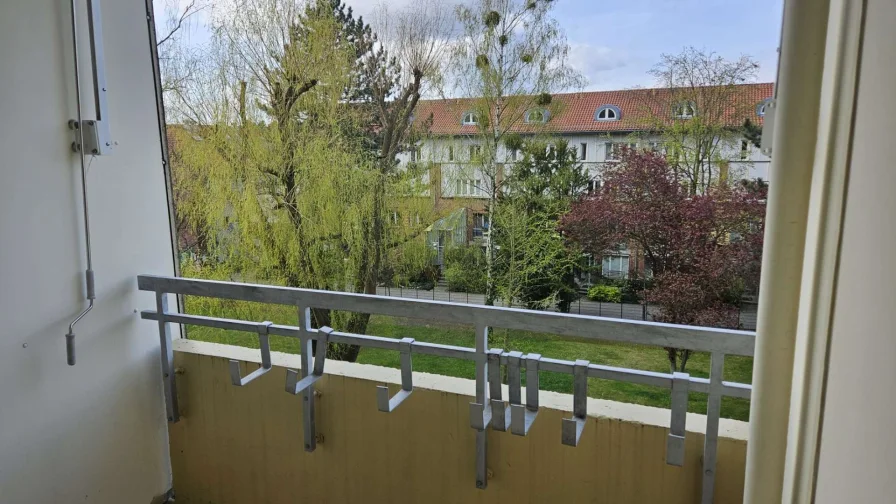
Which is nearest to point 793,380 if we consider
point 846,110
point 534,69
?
point 846,110

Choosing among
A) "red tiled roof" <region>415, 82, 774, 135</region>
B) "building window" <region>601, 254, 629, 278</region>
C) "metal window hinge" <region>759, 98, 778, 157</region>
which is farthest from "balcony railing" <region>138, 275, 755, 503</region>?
"red tiled roof" <region>415, 82, 774, 135</region>

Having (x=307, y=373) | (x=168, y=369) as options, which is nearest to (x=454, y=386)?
(x=307, y=373)

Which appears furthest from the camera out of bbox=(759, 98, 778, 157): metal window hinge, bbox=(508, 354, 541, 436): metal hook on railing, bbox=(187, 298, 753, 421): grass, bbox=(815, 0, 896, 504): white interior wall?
bbox=(187, 298, 753, 421): grass

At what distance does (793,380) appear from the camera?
0.78 meters

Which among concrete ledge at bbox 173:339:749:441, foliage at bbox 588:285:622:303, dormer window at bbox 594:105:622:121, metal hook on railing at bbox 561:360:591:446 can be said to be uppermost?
dormer window at bbox 594:105:622:121

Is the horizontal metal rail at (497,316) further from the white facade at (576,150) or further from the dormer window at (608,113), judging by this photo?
the dormer window at (608,113)

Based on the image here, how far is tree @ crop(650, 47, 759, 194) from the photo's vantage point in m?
1.11

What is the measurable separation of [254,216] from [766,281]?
1.29m

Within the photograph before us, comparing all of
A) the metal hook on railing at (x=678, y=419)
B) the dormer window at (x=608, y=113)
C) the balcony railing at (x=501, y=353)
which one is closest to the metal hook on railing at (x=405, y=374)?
the balcony railing at (x=501, y=353)

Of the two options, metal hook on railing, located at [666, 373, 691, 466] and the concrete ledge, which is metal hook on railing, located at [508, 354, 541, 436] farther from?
metal hook on railing, located at [666, 373, 691, 466]

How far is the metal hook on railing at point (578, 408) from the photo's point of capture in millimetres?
1023

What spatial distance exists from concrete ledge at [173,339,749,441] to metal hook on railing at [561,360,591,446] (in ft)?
0.27

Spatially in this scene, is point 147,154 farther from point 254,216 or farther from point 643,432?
point 643,432

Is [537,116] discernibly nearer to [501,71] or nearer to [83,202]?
[501,71]
